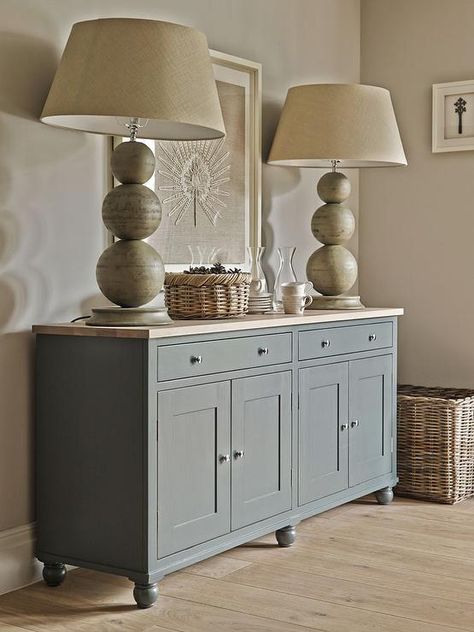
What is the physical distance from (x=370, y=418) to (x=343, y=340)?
1.26 ft

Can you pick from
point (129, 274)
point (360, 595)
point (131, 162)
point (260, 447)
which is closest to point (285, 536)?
point (260, 447)

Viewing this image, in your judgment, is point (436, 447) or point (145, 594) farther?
point (436, 447)

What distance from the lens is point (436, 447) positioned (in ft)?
13.9

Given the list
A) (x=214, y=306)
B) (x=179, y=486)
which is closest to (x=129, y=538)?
(x=179, y=486)

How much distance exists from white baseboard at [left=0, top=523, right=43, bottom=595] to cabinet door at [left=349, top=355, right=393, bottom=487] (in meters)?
1.30

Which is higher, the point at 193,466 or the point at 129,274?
the point at 129,274

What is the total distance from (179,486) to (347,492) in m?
1.06

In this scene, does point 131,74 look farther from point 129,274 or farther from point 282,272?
point 282,272

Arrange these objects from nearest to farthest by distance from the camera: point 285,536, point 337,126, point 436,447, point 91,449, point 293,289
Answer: point 91,449, point 285,536, point 293,289, point 337,126, point 436,447

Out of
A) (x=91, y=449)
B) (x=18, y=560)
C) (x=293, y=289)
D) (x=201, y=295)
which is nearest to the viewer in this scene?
(x=91, y=449)

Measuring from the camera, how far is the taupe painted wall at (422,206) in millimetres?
4531

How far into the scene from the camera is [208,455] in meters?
3.09

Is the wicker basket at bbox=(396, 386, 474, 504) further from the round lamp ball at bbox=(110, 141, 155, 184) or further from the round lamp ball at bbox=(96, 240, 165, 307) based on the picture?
the round lamp ball at bbox=(110, 141, 155, 184)

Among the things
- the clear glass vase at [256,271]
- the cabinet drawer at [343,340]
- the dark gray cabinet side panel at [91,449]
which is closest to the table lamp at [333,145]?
the cabinet drawer at [343,340]
